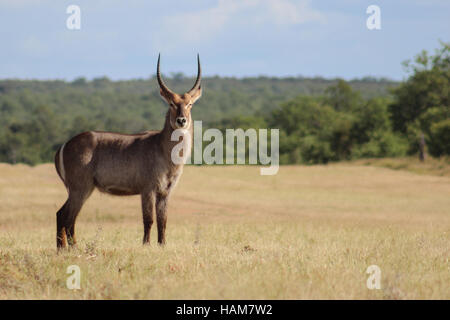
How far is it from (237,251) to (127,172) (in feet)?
7.25

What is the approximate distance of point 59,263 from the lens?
26.5 feet

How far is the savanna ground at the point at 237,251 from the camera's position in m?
6.79

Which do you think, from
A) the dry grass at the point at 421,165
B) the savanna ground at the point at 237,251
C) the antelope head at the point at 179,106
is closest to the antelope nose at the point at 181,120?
the antelope head at the point at 179,106

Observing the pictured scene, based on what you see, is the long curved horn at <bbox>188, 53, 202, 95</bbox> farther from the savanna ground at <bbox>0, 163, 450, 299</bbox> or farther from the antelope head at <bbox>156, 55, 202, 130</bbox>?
the savanna ground at <bbox>0, 163, 450, 299</bbox>

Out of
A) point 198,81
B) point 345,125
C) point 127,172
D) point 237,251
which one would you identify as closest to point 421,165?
point 345,125

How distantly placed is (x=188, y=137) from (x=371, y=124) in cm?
6438

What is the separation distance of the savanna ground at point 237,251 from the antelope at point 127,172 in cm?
56

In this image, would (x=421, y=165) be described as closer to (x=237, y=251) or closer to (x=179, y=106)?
(x=237, y=251)

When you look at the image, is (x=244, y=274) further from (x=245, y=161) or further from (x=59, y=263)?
(x=245, y=161)

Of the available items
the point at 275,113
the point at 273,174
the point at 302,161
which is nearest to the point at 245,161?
the point at 302,161

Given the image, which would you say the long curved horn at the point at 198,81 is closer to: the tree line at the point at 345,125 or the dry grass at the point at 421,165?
the dry grass at the point at 421,165

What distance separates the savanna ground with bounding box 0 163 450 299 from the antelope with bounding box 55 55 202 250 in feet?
1.84

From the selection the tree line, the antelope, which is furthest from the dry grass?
the antelope

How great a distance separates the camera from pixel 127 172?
1002 cm
